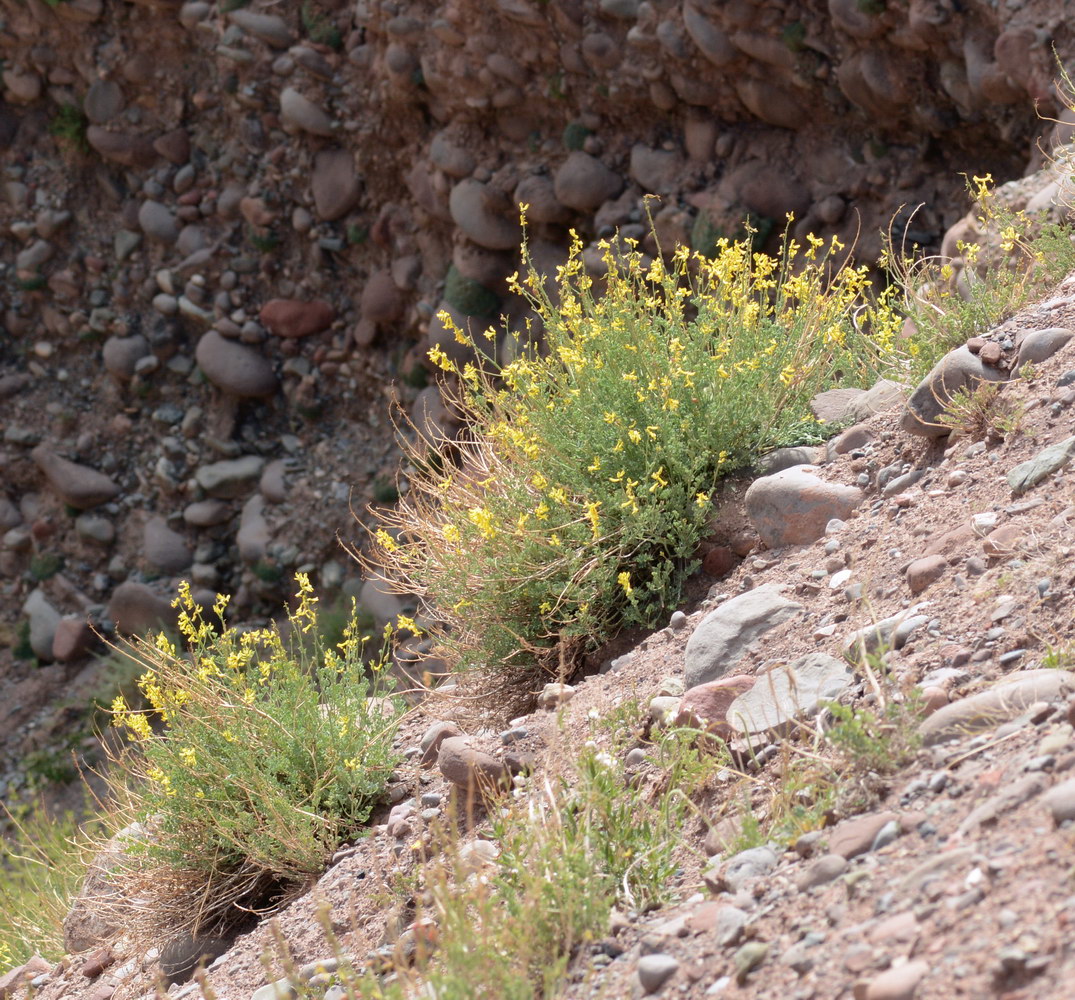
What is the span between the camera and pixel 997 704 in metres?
1.89

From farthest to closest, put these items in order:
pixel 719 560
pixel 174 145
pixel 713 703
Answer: pixel 174 145 < pixel 719 560 < pixel 713 703

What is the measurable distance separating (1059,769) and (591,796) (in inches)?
30.5

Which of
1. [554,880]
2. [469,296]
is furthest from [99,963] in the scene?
[469,296]

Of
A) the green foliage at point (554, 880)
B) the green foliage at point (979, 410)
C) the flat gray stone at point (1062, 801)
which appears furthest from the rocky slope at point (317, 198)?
the flat gray stone at point (1062, 801)

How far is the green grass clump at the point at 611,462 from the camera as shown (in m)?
3.12

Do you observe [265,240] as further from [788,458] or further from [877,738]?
[877,738]

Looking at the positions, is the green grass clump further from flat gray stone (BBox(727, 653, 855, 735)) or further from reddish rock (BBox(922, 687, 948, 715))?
reddish rock (BBox(922, 687, 948, 715))

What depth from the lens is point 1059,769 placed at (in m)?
1.63

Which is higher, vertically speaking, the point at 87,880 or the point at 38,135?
the point at 38,135

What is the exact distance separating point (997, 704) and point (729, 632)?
830 millimetres

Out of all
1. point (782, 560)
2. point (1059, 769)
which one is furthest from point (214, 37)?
point (1059, 769)

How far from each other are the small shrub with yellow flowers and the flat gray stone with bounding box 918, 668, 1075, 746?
1.52 metres

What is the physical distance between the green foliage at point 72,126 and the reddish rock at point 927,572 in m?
6.90

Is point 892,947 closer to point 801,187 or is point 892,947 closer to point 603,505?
point 603,505
